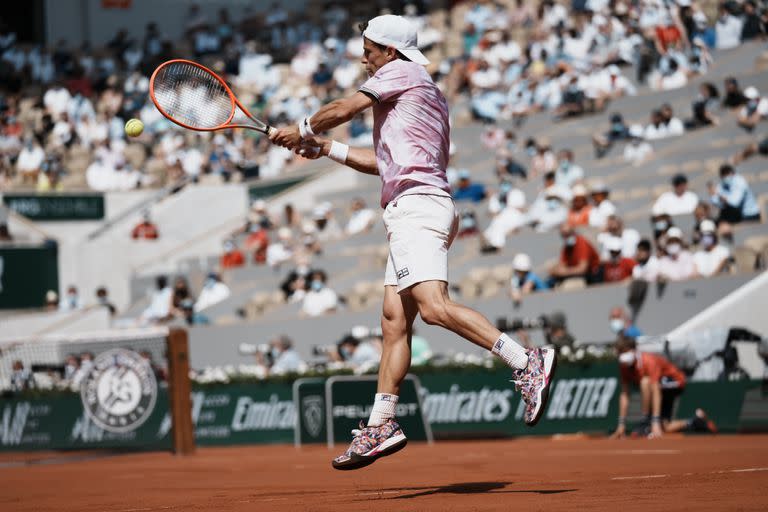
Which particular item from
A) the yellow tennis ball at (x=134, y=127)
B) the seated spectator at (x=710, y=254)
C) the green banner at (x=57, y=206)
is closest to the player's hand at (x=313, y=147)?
the yellow tennis ball at (x=134, y=127)

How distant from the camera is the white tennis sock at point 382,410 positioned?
760 cm

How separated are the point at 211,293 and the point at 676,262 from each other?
30.6 feet

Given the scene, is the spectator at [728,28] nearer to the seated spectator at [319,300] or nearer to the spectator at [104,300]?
the seated spectator at [319,300]

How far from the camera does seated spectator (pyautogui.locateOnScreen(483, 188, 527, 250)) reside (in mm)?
21047

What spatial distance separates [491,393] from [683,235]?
12.1ft

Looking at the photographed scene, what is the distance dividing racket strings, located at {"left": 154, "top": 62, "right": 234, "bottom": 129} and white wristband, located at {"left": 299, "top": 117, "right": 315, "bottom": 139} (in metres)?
0.89

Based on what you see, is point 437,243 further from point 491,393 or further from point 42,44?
point 42,44

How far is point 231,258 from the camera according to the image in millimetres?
25281

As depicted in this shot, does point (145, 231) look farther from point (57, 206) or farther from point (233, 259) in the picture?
point (233, 259)

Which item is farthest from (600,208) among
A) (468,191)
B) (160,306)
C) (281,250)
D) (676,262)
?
(160,306)

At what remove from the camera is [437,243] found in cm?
749

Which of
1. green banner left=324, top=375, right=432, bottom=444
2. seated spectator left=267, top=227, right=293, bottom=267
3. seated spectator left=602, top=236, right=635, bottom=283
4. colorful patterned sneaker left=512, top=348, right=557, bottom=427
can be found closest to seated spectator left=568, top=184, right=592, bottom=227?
seated spectator left=602, top=236, right=635, bottom=283

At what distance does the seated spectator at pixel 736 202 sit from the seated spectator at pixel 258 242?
29.5ft

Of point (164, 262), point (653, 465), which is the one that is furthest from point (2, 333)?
point (653, 465)
